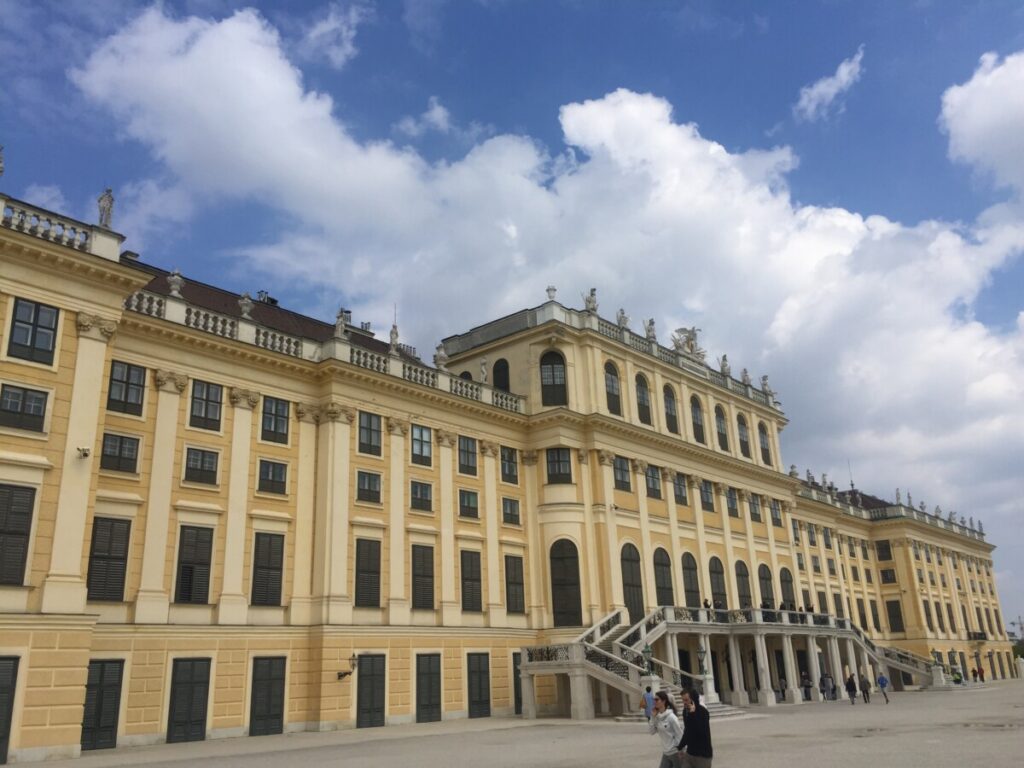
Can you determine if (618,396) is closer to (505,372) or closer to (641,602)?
(505,372)

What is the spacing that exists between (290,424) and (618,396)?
18.7 meters

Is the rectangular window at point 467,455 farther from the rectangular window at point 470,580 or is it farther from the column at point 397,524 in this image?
the rectangular window at point 470,580

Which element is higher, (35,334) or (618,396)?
(618,396)

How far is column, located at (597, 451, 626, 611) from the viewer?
41.0 meters

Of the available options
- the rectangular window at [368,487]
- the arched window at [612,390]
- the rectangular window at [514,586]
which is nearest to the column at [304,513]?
the rectangular window at [368,487]

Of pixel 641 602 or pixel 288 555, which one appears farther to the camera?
pixel 641 602

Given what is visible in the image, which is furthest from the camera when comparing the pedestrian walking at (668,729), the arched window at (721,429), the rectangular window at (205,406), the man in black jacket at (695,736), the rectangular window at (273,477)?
the arched window at (721,429)

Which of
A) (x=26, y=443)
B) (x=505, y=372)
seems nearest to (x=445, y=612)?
(x=505, y=372)

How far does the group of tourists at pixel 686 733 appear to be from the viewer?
1155 cm

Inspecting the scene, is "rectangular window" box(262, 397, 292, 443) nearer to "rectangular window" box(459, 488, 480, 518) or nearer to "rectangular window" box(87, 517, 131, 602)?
"rectangular window" box(87, 517, 131, 602)

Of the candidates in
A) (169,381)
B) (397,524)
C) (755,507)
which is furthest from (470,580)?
(755,507)

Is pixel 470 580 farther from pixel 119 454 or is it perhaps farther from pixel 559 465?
pixel 119 454

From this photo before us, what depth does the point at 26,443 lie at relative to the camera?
24.0 meters

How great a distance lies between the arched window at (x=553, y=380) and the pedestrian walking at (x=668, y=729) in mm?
30759
